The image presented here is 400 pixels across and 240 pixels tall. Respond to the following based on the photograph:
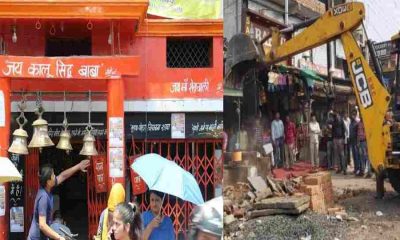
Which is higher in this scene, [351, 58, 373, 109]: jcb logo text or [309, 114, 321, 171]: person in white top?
[351, 58, 373, 109]: jcb logo text

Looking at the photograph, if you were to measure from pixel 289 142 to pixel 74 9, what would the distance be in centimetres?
246

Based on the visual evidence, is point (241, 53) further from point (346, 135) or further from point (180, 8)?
point (180, 8)

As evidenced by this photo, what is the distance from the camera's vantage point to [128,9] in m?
4.38

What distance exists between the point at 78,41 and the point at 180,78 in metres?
1.07

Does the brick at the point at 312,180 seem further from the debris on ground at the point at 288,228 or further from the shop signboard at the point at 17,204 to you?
the shop signboard at the point at 17,204

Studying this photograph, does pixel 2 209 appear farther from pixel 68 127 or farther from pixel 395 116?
pixel 395 116

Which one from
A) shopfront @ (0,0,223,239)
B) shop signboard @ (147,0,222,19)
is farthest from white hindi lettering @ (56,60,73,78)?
shop signboard @ (147,0,222,19)

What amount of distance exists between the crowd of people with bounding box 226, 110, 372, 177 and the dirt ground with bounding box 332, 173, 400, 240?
2.7 inches

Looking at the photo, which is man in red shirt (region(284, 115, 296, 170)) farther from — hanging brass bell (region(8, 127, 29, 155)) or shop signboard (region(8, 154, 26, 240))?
shop signboard (region(8, 154, 26, 240))

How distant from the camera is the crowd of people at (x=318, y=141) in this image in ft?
8.41

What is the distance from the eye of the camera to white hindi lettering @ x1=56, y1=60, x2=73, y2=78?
4.42m

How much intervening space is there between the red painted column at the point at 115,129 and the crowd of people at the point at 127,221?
237 millimetres

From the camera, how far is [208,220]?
5.86ft

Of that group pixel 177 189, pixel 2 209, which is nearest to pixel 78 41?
pixel 2 209
